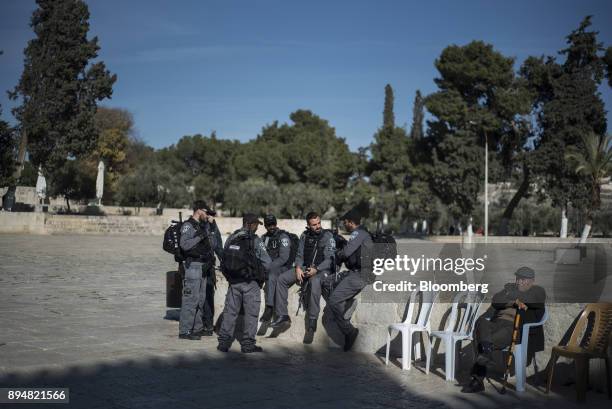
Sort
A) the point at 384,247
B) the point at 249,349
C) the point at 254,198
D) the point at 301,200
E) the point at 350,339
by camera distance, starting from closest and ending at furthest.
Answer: the point at 249,349 → the point at 384,247 → the point at 350,339 → the point at 254,198 → the point at 301,200

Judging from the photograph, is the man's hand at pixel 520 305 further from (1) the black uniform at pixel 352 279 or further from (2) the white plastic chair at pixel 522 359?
(1) the black uniform at pixel 352 279

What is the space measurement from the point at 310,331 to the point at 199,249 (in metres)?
1.78

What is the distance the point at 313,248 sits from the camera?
8812mm

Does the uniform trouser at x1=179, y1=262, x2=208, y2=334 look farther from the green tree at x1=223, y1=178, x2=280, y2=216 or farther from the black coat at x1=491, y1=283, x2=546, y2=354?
the green tree at x1=223, y1=178, x2=280, y2=216

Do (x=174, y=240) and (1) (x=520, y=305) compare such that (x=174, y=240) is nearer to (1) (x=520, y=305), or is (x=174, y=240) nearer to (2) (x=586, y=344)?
(1) (x=520, y=305)

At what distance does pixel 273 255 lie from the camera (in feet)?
30.6

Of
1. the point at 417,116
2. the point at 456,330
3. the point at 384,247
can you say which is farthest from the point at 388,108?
the point at 456,330

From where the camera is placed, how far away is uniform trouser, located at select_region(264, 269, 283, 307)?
29.8ft

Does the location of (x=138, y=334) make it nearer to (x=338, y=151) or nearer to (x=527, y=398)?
(x=527, y=398)

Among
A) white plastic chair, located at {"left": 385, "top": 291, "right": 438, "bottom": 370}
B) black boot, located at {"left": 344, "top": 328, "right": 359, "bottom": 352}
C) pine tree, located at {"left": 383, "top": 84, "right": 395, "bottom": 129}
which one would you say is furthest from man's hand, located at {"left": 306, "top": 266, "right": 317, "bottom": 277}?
pine tree, located at {"left": 383, "top": 84, "right": 395, "bottom": 129}

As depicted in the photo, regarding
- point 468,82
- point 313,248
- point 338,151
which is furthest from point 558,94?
point 313,248

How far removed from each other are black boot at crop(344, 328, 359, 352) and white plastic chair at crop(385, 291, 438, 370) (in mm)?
652

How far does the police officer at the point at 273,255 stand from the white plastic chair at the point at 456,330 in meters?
2.41

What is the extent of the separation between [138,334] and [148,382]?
2.78 m
